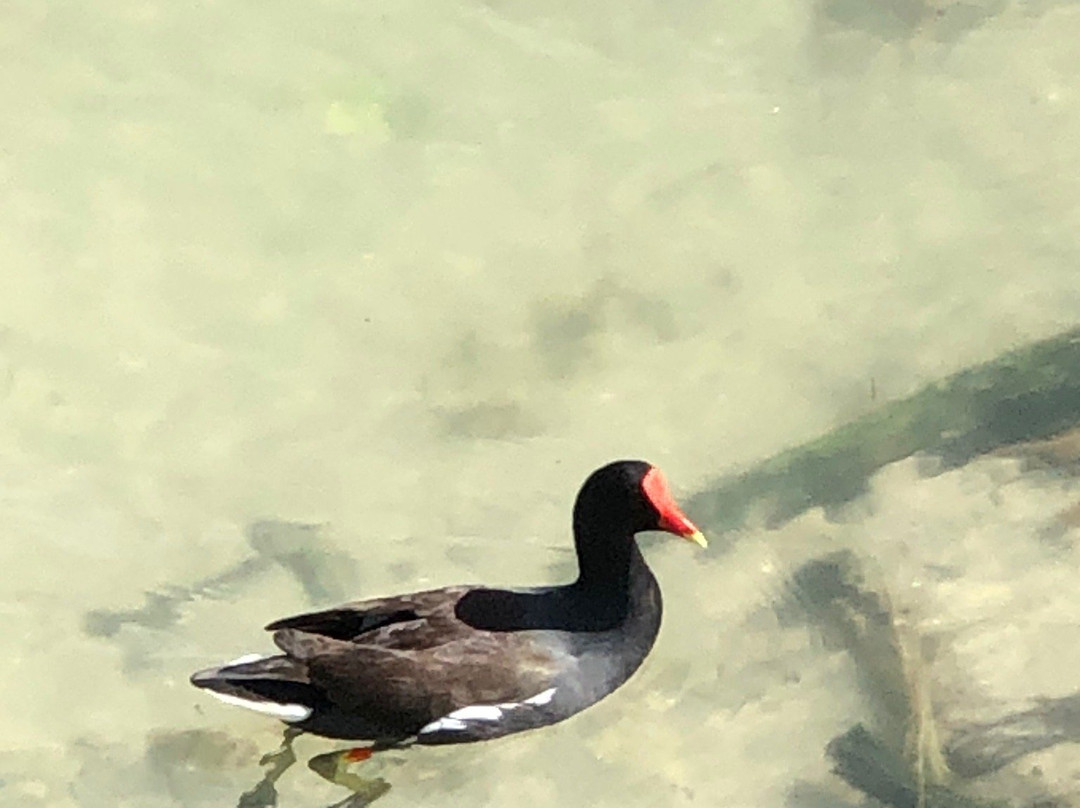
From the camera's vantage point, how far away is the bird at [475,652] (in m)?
3.41

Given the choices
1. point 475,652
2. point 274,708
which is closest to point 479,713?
point 475,652

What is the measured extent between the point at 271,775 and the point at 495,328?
1.46 m

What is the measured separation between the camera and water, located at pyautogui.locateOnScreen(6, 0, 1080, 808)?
368 centimetres

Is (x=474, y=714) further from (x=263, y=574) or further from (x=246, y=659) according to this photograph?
(x=263, y=574)

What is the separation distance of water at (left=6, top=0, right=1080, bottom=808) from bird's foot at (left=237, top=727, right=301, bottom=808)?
3cm

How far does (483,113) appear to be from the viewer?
17.2 ft

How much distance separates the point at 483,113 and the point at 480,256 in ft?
2.13

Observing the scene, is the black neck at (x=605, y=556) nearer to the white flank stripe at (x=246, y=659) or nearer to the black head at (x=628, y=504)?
the black head at (x=628, y=504)

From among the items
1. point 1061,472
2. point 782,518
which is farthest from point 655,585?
point 1061,472

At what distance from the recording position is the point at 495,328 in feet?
15.0

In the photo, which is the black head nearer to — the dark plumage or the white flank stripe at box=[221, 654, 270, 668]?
the dark plumage

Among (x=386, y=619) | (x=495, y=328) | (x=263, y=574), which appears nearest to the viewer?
(x=386, y=619)

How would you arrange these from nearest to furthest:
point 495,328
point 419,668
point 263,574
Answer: point 419,668
point 263,574
point 495,328

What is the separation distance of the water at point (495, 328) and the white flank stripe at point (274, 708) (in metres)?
0.18
